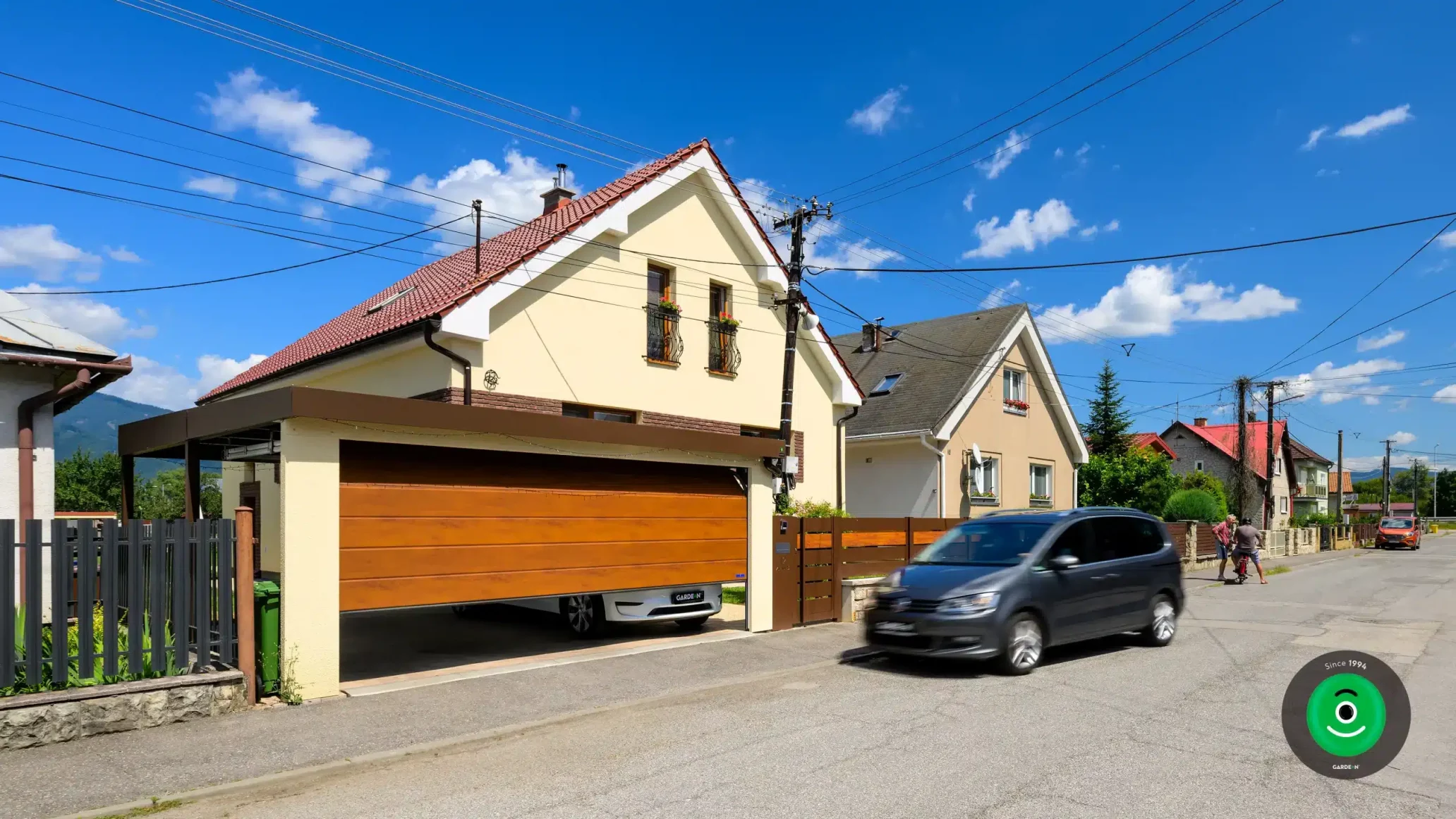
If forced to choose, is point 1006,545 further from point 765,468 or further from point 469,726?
point 469,726

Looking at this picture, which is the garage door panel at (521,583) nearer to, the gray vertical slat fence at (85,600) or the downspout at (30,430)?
the gray vertical slat fence at (85,600)

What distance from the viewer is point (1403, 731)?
6742 millimetres

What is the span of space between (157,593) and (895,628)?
6.88 meters

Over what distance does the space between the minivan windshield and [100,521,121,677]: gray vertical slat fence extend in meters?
7.81

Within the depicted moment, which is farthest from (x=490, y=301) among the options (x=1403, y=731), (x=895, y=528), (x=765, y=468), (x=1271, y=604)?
(x=1271, y=604)

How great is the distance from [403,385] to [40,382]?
562 centimetres

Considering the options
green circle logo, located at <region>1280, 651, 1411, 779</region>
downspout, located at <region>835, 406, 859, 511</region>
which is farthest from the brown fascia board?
downspout, located at <region>835, 406, 859, 511</region>

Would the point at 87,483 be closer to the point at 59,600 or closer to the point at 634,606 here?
the point at 634,606

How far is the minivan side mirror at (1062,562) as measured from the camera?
32.8 feet

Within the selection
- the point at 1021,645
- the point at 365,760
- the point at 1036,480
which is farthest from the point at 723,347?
the point at 1036,480

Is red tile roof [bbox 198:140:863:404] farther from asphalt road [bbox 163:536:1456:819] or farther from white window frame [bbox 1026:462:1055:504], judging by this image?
white window frame [bbox 1026:462:1055:504]

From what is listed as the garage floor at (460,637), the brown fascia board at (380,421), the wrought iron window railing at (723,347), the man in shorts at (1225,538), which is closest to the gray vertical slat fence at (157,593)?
the brown fascia board at (380,421)

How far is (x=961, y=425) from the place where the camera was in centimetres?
2508

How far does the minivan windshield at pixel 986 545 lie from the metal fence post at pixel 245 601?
6.87 metres
